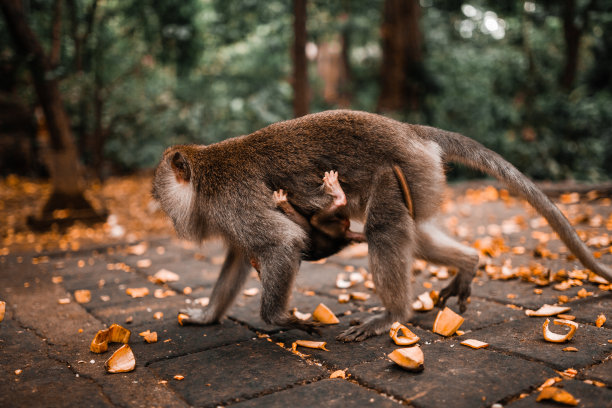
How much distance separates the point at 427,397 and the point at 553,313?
1.29m

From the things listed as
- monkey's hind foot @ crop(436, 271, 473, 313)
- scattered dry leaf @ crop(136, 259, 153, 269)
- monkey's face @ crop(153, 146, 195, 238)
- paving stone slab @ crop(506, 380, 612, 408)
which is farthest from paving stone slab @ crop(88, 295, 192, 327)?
paving stone slab @ crop(506, 380, 612, 408)

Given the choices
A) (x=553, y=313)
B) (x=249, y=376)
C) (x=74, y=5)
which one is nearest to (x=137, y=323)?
(x=249, y=376)

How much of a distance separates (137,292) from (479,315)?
2.43 metres

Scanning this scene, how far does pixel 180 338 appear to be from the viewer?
2979 millimetres

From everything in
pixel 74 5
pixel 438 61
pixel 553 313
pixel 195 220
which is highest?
pixel 74 5

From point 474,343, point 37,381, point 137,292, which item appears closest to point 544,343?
point 474,343

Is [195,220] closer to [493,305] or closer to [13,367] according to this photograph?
[13,367]

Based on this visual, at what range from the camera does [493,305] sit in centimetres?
328

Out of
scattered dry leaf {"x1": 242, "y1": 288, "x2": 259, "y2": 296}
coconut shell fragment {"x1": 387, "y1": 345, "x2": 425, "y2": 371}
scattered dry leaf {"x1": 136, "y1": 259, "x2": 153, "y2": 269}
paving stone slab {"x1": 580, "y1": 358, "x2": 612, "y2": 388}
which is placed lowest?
scattered dry leaf {"x1": 136, "y1": 259, "x2": 153, "y2": 269}

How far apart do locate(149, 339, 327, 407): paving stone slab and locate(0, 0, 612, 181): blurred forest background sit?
16.3ft

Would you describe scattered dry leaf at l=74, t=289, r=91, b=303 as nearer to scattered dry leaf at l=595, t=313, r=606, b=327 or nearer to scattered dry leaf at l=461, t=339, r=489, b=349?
scattered dry leaf at l=461, t=339, r=489, b=349

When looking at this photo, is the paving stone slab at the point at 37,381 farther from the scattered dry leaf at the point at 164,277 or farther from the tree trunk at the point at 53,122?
the tree trunk at the point at 53,122

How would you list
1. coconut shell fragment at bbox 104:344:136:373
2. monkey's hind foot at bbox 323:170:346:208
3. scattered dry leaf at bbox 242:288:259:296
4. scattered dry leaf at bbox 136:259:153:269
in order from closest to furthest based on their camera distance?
1. coconut shell fragment at bbox 104:344:136:373
2. monkey's hind foot at bbox 323:170:346:208
3. scattered dry leaf at bbox 242:288:259:296
4. scattered dry leaf at bbox 136:259:153:269

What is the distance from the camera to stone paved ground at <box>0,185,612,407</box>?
2.13 metres
